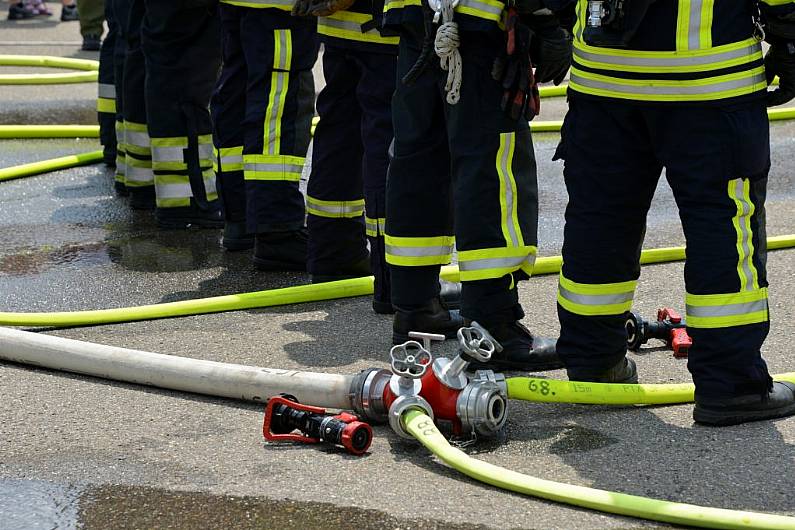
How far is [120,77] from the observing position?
23.7 ft

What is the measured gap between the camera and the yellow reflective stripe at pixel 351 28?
16.3 ft

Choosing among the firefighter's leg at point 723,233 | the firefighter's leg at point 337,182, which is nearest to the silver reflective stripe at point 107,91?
the firefighter's leg at point 337,182

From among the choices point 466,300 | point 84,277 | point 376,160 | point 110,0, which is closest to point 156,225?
point 84,277

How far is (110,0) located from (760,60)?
181 inches

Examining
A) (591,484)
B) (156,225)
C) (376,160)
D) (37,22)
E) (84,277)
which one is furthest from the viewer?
(37,22)

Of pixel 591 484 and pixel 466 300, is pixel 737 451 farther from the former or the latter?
pixel 466 300

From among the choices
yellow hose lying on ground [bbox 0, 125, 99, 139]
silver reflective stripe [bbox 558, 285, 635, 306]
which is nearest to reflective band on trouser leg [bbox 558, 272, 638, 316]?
silver reflective stripe [bbox 558, 285, 635, 306]

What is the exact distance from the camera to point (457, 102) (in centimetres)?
425

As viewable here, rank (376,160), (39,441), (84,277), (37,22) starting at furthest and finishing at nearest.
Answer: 1. (37,22)
2. (84,277)
3. (376,160)
4. (39,441)

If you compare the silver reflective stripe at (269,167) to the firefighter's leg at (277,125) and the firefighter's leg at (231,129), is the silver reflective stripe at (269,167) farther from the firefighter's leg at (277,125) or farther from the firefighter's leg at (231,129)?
the firefighter's leg at (231,129)

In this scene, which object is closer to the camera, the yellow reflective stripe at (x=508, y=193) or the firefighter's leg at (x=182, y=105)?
the yellow reflective stripe at (x=508, y=193)

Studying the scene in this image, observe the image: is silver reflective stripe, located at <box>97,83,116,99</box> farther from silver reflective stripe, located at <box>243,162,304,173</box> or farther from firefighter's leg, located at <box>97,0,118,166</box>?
silver reflective stripe, located at <box>243,162,304,173</box>

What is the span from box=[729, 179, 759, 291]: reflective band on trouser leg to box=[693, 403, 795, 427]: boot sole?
0.37m

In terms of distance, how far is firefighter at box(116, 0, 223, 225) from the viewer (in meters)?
6.36
